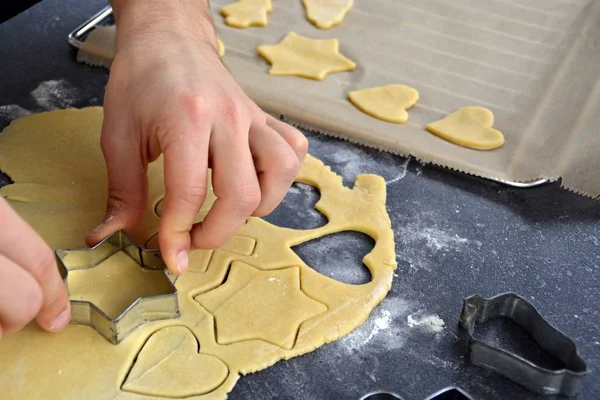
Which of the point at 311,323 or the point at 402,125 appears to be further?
the point at 402,125

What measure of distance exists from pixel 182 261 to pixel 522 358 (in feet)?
1.71

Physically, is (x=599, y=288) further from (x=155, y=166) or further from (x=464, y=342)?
(x=155, y=166)

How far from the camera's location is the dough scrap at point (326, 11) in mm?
1888

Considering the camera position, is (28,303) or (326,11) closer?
(28,303)

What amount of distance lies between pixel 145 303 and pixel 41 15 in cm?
104

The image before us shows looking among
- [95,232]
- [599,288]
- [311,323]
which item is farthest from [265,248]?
[599,288]

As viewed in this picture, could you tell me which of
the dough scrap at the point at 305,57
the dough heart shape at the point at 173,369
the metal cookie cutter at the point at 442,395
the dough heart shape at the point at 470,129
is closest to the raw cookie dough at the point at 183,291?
the dough heart shape at the point at 173,369

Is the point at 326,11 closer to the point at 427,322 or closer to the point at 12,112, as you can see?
the point at 12,112

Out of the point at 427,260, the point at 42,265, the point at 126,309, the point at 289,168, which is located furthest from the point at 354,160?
the point at 42,265

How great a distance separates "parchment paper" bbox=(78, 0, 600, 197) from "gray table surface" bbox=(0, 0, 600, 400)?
0.05 meters

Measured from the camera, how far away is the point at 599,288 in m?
1.29

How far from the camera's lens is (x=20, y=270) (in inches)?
34.4

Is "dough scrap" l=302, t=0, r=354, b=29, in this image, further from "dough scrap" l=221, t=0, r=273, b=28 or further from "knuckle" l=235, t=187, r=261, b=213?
"knuckle" l=235, t=187, r=261, b=213

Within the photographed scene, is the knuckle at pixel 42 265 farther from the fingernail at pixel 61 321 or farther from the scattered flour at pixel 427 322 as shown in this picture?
the scattered flour at pixel 427 322
